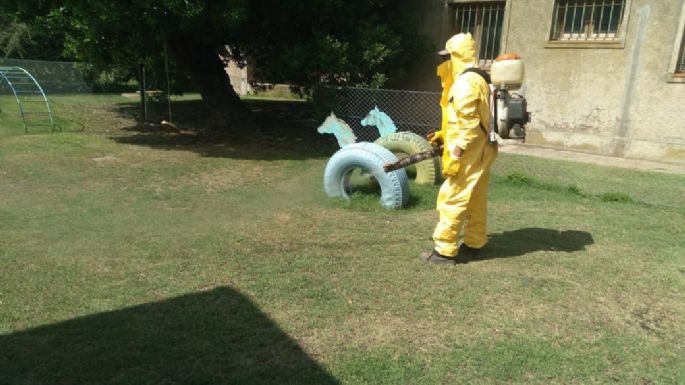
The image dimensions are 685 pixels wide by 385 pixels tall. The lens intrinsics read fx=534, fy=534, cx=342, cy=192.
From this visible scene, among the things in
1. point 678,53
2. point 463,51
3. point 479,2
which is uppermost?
point 479,2

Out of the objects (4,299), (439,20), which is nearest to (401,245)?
(4,299)

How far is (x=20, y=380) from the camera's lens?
2.85 m

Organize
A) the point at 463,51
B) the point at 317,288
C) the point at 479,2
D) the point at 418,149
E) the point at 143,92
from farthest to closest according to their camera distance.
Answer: the point at 143,92
the point at 479,2
the point at 418,149
the point at 463,51
the point at 317,288

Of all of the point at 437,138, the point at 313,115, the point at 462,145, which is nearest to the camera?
the point at 462,145

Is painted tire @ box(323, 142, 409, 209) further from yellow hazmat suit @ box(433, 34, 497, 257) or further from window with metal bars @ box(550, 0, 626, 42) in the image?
window with metal bars @ box(550, 0, 626, 42)

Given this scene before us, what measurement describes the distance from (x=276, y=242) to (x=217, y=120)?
24.6ft

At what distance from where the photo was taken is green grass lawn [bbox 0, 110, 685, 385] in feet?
10.3

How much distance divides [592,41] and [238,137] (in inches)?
280

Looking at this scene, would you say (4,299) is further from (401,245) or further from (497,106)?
(497,106)

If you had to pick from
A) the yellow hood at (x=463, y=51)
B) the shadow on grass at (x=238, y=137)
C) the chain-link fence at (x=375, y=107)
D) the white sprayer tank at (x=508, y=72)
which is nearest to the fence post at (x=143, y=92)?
the shadow on grass at (x=238, y=137)

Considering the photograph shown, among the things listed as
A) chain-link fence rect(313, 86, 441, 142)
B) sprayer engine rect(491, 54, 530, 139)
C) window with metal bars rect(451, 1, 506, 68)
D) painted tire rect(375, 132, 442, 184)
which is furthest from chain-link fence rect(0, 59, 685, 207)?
sprayer engine rect(491, 54, 530, 139)

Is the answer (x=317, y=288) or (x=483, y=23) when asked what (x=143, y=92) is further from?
(x=317, y=288)

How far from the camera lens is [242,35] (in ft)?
34.3

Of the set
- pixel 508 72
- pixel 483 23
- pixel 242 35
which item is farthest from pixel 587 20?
pixel 508 72
